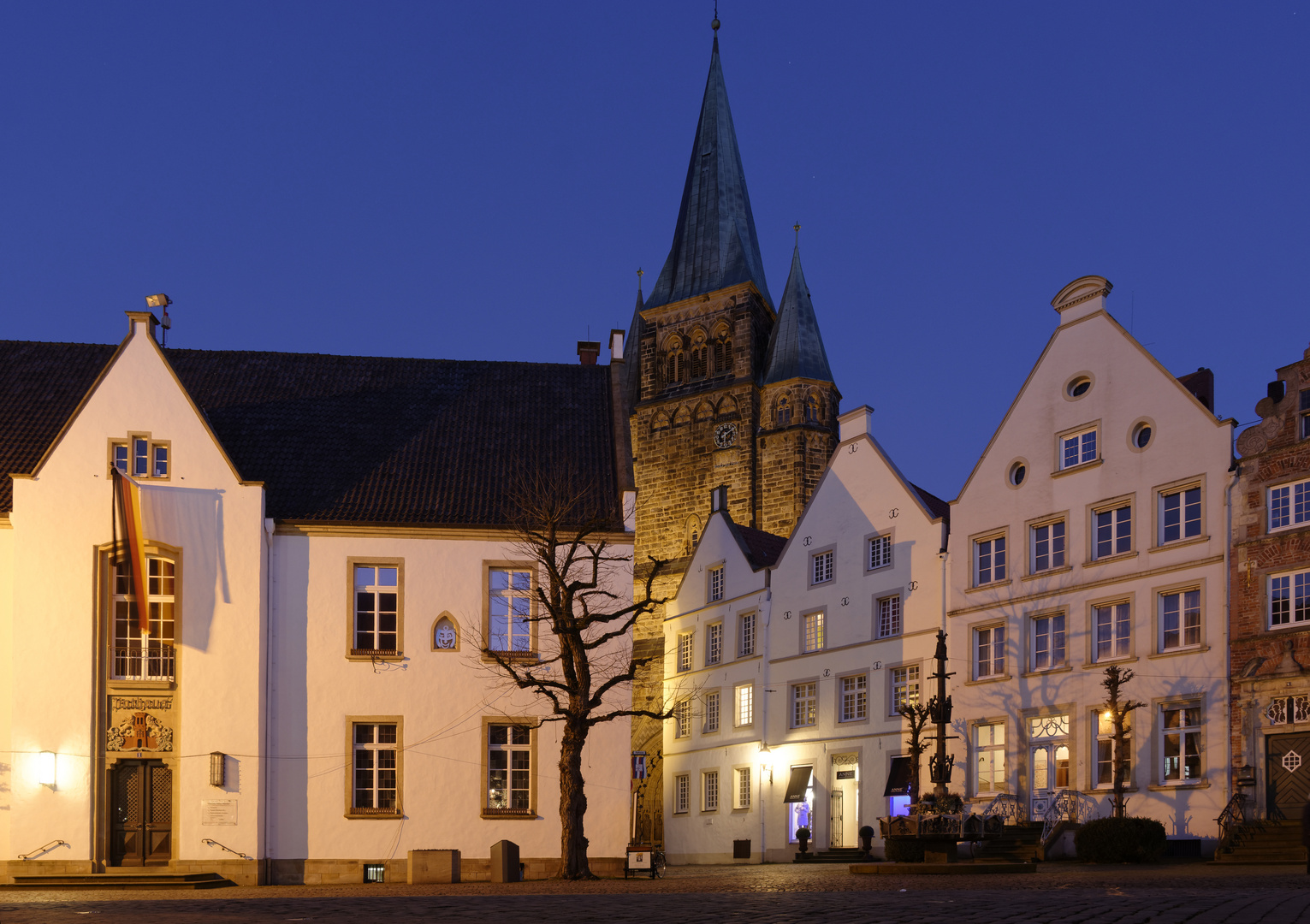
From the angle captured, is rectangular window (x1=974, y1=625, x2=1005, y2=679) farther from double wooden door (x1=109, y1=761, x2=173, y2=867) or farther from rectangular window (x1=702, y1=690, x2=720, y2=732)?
double wooden door (x1=109, y1=761, x2=173, y2=867)

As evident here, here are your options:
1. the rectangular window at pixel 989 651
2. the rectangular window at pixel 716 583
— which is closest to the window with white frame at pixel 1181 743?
the rectangular window at pixel 989 651

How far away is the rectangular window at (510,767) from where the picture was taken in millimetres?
33062

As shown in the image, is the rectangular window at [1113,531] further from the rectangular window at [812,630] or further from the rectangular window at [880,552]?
the rectangular window at [812,630]

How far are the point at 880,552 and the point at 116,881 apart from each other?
25.5 metres

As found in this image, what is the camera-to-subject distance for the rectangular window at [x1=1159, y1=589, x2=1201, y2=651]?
37531 millimetres

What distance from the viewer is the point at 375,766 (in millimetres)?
32875

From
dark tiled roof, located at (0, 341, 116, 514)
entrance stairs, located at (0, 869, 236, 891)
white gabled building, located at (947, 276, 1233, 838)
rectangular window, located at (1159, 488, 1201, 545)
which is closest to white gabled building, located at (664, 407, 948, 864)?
white gabled building, located at (947, 276, 1233, 838)

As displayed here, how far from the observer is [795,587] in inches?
1997

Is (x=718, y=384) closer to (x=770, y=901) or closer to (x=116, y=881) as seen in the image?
(x=116, y=881)

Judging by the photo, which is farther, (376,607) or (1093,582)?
(1093,582)

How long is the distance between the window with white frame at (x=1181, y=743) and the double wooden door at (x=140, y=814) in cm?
2314

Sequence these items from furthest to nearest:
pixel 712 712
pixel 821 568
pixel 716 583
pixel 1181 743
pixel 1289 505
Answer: pixel 716 583 → pixel 712 712 → pixel 821 568 → pixel 1181 743 → pixel 1289 505

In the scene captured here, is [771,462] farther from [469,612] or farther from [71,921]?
[71,921]

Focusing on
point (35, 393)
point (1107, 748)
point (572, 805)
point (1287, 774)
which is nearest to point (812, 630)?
point (1107, 748)
